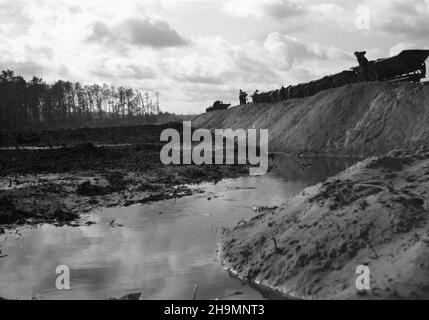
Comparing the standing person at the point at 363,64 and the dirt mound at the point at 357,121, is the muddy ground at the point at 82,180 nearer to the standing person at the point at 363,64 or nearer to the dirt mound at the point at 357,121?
the dirt mound at the point at 357,121

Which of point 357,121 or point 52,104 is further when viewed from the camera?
point 52,104

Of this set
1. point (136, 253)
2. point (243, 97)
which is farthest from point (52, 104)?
point (136, 253)

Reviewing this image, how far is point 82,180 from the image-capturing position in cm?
2200

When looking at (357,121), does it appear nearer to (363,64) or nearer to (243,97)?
(363,64)

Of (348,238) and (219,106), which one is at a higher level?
(219,106)

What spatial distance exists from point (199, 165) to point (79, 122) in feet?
280

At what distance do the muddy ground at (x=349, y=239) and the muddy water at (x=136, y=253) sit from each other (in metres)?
0.63

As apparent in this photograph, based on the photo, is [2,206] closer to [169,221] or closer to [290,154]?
[169,221]

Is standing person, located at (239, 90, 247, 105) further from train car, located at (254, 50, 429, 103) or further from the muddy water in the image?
the muddy water

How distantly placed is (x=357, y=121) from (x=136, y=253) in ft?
82.7

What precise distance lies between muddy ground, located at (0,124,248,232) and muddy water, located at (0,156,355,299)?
1.23 m

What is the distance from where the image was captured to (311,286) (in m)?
7.51

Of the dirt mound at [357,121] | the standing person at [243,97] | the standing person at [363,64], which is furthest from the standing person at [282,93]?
the standing person at [363,64]
